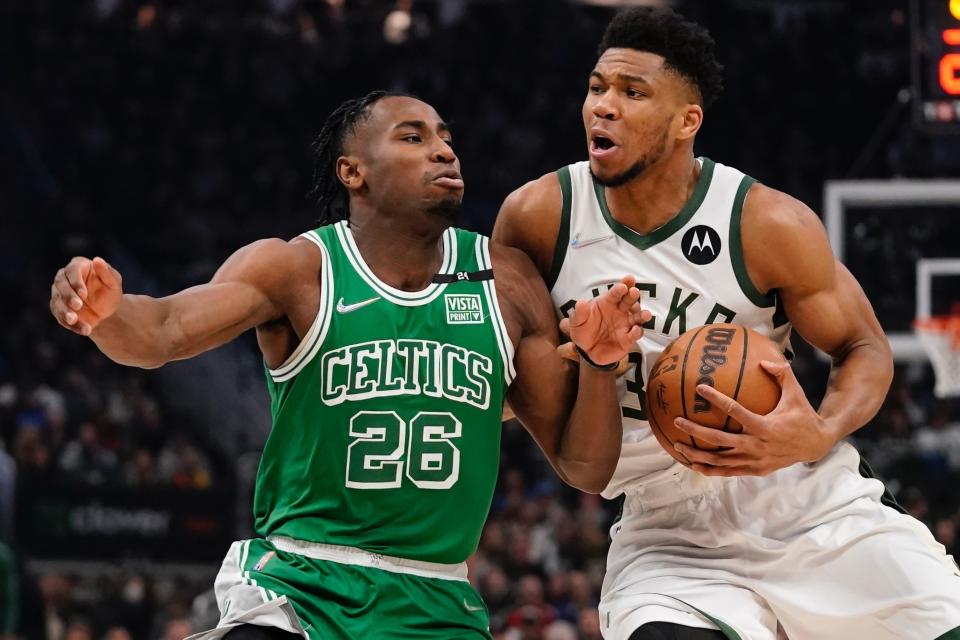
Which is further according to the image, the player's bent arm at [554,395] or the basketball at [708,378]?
the player's bent arm at [554,395]

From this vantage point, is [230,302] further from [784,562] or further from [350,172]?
[784,562]

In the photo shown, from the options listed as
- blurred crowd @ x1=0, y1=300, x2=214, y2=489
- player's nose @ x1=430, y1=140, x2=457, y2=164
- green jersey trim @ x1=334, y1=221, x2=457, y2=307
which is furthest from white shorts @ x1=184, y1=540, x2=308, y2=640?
blurred crowd @ x1=0, y1=300, x2=214, y2=489

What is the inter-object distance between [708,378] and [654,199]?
740mm

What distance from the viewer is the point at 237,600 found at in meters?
3.46

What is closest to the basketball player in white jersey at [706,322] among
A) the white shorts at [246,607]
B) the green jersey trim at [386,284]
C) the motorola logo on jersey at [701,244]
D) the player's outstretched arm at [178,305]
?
the motorola logo on jersey at [701,244]

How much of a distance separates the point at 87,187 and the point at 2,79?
6.70ft

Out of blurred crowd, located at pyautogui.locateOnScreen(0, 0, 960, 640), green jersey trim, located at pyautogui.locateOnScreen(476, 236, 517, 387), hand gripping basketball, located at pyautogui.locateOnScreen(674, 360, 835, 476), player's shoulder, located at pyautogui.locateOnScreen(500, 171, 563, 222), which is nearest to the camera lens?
hand gripping basketball, located at pyautogui.locateOnScreen(674, 360, 835, 476)

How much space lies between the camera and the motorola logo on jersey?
4.02 m

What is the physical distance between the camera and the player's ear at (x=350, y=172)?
4.01 meters

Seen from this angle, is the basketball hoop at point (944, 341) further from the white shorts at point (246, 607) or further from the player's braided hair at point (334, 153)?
the white shorts at point (246, 607)

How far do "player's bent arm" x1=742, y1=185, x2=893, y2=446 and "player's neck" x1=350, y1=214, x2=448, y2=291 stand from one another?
0.89 meters

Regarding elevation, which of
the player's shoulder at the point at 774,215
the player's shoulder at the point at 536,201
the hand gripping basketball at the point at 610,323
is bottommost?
the hand gripping basketball at the point at 610,323

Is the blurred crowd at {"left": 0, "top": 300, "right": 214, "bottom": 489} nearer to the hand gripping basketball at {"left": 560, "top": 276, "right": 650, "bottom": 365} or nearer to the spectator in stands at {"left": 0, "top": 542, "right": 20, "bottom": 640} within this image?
the spectator in stands at {"left": 0, "top": 542, "right": 20, "bottom": 640}

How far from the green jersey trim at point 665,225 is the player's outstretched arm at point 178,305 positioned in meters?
0.89
